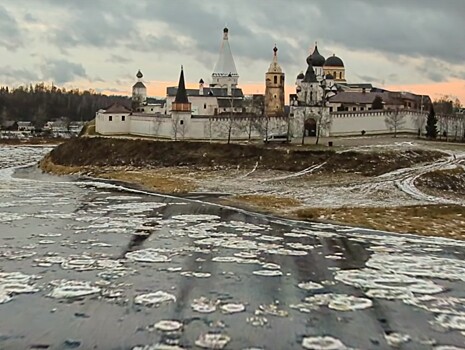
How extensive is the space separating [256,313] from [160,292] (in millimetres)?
2207

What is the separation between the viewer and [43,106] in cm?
13962

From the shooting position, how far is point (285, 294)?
1172cm

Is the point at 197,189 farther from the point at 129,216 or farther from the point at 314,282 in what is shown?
the point at 314,282

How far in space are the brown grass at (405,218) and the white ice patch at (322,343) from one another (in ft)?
37.6

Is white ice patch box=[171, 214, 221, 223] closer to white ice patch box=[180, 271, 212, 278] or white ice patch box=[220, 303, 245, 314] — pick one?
white ice patch box=[180, 271, 212, 278]

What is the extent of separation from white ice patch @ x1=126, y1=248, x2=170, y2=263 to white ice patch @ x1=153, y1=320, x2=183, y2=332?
15.2 feet

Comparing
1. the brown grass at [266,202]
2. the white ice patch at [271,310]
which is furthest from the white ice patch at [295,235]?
the white ice patch at [271,310]

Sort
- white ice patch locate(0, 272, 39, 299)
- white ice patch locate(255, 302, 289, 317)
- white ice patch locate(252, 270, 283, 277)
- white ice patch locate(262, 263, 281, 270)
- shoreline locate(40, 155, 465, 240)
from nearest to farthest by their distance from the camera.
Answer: white ice patch locate(255, 302, 289, 317) → white ice patch locate(0, 272, 39, 299) → white ice patch locate(252, 270, 283, 277) → white ice patch locate(262, 263, 281, 270) → shoreline locate(40, 155, 465, 240)

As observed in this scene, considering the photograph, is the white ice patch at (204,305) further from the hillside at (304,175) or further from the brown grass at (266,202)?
the brown grass at (266,202)

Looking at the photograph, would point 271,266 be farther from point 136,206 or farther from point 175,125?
point 175,125

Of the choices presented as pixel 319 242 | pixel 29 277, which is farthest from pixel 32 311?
pixel 319 242

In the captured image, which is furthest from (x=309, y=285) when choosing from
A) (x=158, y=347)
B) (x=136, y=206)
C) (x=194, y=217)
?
(x=136, y=206)

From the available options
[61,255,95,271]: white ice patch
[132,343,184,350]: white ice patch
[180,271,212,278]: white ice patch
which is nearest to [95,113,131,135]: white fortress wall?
[61,255,95,271]: white ice patch

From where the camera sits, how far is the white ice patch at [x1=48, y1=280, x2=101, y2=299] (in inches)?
450
